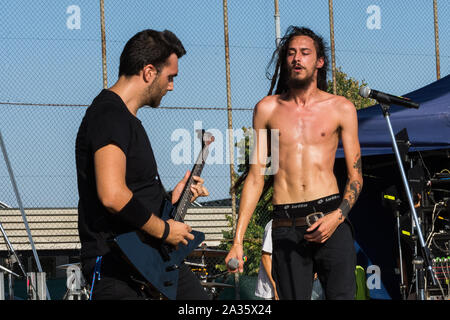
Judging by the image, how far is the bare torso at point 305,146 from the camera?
14.8ft

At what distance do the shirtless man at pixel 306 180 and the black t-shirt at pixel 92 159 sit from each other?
1042 mm

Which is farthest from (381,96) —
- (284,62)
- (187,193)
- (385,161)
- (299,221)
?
(385,161)

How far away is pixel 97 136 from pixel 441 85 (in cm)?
711

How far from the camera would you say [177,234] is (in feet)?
11.5

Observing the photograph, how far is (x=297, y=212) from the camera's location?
4449 millimetres

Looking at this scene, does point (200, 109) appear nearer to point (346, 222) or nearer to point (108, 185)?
point (346, 222)

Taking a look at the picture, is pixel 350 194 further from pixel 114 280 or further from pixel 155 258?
pixel 114 280

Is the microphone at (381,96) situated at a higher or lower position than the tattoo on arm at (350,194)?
higher

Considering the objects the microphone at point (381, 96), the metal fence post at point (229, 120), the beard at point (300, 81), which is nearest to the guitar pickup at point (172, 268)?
the beard at point (300, 81)

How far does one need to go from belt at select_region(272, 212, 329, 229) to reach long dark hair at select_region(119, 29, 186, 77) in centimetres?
134

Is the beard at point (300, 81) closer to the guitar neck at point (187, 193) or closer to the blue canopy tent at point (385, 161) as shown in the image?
the guitar neck at point (187, 193)

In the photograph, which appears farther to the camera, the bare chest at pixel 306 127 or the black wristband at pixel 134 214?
the bare chest at pixel 306 127

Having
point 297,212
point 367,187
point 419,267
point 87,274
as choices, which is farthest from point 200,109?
point 87,274

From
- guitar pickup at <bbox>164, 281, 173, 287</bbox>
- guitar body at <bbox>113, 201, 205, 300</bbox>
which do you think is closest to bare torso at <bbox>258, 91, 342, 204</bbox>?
guitar body at <bbox>113, 201, 205, 300</bbox>
